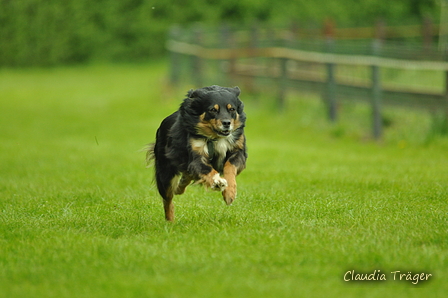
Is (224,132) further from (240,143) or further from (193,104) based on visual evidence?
(193,104)

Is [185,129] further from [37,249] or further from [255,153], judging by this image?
[255,153]

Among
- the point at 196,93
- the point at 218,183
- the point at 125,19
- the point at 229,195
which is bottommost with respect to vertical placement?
the point at 125,19

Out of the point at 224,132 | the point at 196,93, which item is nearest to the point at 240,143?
the point at 224,132

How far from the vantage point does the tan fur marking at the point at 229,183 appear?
5.97 meters

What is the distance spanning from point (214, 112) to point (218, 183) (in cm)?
69

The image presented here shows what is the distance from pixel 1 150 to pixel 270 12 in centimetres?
1733

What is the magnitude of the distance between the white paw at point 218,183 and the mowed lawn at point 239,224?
0.33 metres

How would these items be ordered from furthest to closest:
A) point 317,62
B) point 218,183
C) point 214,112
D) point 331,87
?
point 317,62 → point 331,87 → point 214,112 → point 218,183

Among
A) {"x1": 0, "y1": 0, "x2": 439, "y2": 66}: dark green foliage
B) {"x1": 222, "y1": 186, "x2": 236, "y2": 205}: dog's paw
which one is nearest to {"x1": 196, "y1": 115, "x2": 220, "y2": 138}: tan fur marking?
{"x1": 222, "y1": 186, "x2": 236, "y2": 205}: dog's paw

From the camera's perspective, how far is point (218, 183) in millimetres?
5906

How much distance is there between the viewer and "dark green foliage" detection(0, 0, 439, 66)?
26938 millimetres

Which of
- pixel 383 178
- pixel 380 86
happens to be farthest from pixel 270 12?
pixel 383 178

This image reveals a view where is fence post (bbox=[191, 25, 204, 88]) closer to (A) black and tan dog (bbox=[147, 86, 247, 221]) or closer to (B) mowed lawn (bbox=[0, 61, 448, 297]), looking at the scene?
(B) mowed lawn (bbox=[0, 61, 448, 297])

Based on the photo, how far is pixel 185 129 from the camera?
6.36 metres
